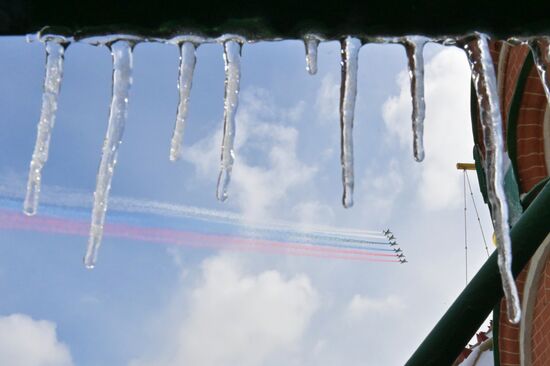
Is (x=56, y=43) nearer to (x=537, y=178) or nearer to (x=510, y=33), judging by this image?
(x=510, y=33)

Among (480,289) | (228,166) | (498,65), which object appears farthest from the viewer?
(498,65)

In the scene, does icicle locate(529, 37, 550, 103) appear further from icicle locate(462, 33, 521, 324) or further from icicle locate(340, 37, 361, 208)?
icicle locate(340, 37, 361, 208)

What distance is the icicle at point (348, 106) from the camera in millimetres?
1186

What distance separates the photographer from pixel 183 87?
1473mm

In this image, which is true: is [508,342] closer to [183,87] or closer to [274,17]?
[183,87]

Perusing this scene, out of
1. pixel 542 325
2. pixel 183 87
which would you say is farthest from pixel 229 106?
pixel 542 325

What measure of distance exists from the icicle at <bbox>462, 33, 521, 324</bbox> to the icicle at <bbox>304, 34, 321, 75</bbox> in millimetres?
234

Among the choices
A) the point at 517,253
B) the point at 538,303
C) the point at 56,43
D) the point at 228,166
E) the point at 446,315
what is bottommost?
the point at 538,303

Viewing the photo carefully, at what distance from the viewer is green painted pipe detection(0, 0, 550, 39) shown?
96cm

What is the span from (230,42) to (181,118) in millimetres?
532

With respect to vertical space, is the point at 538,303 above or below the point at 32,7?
below

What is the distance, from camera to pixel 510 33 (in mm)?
1022

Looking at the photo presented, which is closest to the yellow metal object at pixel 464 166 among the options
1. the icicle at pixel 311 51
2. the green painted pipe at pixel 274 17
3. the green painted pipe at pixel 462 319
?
the green painted pipe at pixel 462 319

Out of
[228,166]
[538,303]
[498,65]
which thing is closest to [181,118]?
[228,166]
